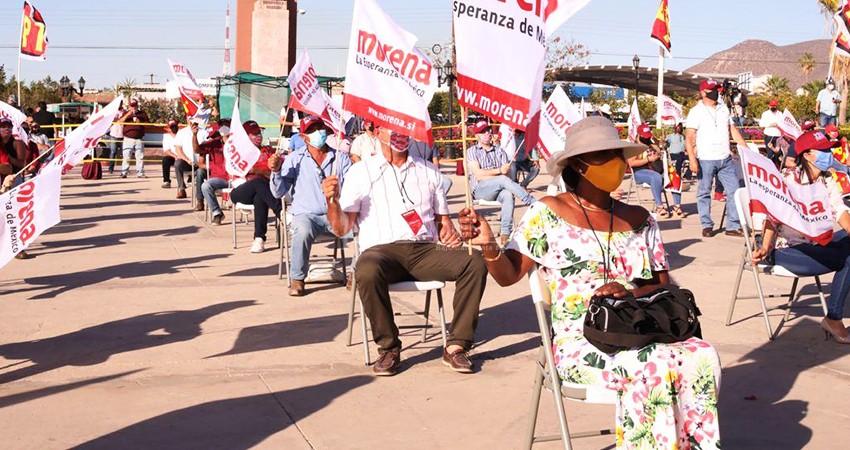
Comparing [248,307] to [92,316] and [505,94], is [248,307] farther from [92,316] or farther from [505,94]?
[505,94]

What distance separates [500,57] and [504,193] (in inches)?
306

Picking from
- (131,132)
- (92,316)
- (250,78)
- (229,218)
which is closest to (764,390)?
(92,316)

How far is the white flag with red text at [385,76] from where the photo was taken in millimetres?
7219

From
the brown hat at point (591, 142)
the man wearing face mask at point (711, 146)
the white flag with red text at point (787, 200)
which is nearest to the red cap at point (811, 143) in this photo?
the white flag with red text at point (787, 200)

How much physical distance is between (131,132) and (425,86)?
19798mm

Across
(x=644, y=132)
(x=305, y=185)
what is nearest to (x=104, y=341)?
(x=305, y=185)

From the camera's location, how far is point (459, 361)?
6852 millimetres

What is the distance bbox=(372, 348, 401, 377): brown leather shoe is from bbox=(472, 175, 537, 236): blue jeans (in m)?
6.43

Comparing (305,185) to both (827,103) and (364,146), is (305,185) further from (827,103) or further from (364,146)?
(827,103)

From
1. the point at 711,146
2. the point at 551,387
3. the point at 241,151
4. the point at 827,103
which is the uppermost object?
the point at 827,103

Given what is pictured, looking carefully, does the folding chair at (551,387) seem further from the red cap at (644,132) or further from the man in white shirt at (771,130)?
the man in white shirt at (771,130)

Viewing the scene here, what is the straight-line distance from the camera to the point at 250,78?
33.6 meters

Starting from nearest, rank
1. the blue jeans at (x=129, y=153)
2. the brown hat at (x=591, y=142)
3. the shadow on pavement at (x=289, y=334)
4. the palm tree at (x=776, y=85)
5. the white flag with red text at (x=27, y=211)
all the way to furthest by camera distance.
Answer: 1. the brown hat at (x=591, y=142)
2. the white flag with red text at (x=27, y=211)
3. the shadow on pavement at (x=289, y=334)
4. the blue jeans at (x=129, y=153)
5. the palm tree at (x=776, y=85)

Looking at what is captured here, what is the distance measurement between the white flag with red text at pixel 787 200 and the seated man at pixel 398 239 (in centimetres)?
212
